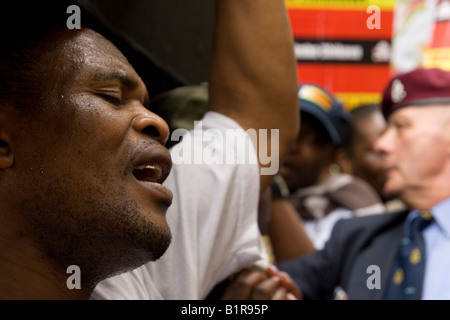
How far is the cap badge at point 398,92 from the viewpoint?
2076 millimetres

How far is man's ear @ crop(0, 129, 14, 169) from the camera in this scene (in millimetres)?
1011

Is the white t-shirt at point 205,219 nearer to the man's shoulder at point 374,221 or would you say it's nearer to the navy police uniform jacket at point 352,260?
the navy police uniform jacket at point 352,260

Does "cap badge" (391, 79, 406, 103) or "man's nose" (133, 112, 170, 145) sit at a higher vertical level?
"cap badge" (391, 79, 406, 103)

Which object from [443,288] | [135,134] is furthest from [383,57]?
[135,134]

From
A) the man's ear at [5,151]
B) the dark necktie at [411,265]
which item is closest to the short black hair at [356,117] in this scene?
the dark necktie at [411,265]

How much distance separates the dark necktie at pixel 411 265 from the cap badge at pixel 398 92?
436 millimetres

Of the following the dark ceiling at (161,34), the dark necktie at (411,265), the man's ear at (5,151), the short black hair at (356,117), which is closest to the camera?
the man's ear at (5,151)

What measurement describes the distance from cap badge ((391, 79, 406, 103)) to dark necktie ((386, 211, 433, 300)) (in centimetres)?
44

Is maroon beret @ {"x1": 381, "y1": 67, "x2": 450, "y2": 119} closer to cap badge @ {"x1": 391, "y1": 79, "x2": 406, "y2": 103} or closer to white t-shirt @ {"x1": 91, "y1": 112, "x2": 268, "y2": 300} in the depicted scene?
cap badge @ {"x1": 391, "y1": 79, "x2": 406, "y2": 103}

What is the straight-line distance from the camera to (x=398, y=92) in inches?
82.0

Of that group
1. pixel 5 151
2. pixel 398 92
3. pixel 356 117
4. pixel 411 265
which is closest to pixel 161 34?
pixel 5 151

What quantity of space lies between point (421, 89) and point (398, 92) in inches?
2.8

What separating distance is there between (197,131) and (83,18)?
308 millimetres

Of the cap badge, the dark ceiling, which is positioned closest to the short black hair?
the cap badge
